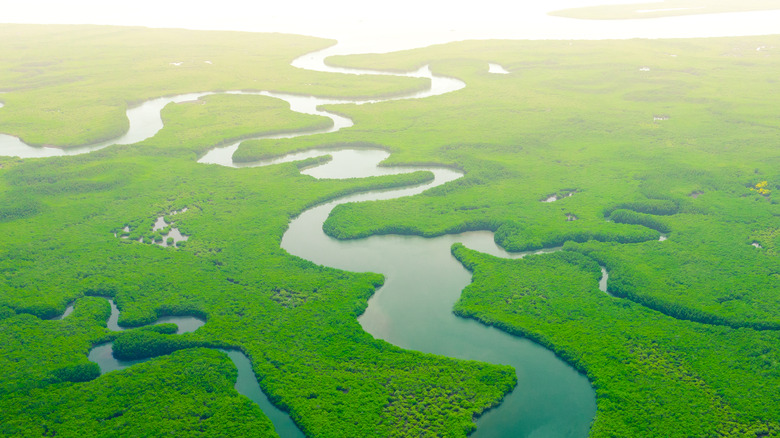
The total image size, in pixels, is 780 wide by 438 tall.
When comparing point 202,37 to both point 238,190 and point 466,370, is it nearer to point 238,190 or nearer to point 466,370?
point 238,190

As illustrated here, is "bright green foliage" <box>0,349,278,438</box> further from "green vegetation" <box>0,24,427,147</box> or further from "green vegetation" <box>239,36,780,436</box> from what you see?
"green vegetation" <box>0,24,427,147</box>

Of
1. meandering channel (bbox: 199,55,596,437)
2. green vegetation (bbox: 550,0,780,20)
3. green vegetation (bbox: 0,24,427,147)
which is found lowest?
meandering channel (bbox: 199,55,596,437)

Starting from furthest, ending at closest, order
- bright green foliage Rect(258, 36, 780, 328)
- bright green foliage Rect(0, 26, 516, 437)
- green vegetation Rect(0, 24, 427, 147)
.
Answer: green vegetation Rect(0, 24, 427, 147) < bright green foliage Rect(258, 36, 780, 328) < bright green foliage Rect(0, 26, 516, 437)

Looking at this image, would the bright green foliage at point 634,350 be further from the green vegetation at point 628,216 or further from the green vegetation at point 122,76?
the green vegetation at point 122,76

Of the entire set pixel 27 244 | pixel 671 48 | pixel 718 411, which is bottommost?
pixel 718 411

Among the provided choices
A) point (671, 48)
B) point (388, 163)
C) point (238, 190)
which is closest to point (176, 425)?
point (238, 190)

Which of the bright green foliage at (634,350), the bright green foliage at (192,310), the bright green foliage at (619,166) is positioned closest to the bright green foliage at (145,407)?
the bright green foliage at (192,310)

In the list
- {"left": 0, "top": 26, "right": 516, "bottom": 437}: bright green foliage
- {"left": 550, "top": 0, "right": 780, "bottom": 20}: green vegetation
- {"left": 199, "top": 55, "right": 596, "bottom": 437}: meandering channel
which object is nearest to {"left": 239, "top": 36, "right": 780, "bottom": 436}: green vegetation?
{"left": 199, "top": 55, "right": 596, "bottom": 437}: meandering channel
